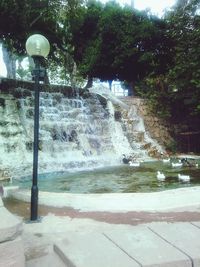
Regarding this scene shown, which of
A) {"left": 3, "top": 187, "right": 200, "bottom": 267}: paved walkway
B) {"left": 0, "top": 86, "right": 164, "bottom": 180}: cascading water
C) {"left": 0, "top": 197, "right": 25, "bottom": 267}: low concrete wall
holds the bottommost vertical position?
{"left": 3, "top": 187, "right": 200, "bottom": 267}: paved walkway

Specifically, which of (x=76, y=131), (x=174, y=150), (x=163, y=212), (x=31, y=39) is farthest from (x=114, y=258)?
(x=174, y=150)

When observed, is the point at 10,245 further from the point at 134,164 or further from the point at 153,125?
the point at 153,125

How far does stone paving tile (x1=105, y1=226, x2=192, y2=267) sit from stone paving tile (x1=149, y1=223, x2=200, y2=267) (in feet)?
0.19

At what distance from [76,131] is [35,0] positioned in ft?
22.0

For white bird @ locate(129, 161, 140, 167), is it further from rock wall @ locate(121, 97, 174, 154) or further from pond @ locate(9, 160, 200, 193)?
rock wall @ locate(121, 97, 174, 154)

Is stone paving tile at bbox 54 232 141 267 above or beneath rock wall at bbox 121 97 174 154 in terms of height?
beneath

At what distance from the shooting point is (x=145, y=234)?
3.65 m

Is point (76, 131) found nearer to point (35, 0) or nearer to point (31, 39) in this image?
point (35, 0)

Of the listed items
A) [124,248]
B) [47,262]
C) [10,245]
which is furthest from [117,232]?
[10,245]

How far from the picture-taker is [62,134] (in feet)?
44.1

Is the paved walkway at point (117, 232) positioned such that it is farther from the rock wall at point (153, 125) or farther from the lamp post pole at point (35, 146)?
the rock wall at point (153, 125)

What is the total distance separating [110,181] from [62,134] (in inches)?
191

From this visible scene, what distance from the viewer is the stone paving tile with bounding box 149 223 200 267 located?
315 centimetres

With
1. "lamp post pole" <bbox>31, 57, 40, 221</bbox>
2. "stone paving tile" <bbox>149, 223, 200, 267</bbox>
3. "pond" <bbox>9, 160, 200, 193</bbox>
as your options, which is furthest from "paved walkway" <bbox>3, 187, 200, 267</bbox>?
"pond" <bbox>9, 160, 200, 193</bbox>
